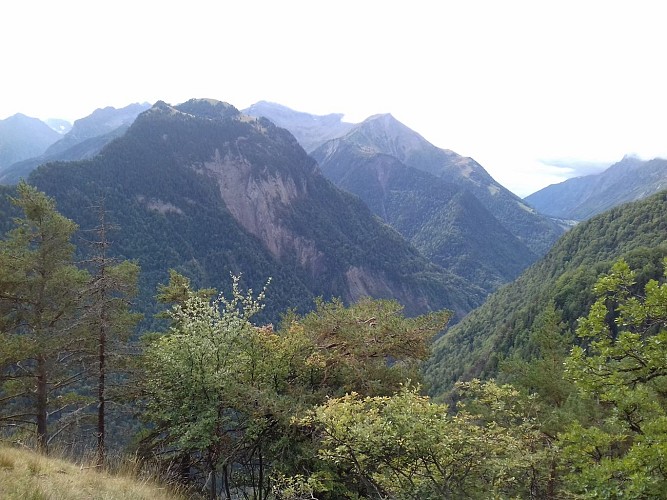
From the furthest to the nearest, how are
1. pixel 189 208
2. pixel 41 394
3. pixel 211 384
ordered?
1. pixel 189 208
2. pixel 41 394
3. pixel 211 384

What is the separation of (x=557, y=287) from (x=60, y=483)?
12097cm

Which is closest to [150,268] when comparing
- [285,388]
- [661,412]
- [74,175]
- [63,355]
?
[74,175]

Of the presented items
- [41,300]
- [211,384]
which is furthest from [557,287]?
[211,384]

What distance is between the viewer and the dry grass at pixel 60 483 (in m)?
6.69

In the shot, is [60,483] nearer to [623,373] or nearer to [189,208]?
[623,373]

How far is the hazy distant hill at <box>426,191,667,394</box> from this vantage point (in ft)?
337

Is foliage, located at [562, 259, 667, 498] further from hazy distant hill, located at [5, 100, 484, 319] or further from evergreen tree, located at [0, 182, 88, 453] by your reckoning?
hazy distant hill, located at [5, 100, 484, 319]

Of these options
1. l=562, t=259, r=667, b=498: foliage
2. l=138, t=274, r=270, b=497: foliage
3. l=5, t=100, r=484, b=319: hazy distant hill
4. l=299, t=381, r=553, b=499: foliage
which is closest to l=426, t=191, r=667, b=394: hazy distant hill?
l=5, t=100, r=484, b=319: hazy distant hill

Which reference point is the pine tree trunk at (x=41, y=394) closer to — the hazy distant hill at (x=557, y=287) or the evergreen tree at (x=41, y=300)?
the evergreen tree at (x=41, y=300)

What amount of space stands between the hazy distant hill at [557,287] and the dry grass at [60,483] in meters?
96.0

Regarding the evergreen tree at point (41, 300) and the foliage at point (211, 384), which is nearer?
the foliage at point (211, 384)

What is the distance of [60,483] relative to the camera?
7.64 m

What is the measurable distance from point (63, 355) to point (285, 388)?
45.8 ft

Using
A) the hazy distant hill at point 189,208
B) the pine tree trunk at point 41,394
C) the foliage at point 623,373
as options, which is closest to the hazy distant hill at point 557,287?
the hazy distant hill at point 189,208
